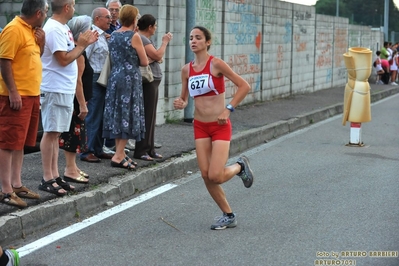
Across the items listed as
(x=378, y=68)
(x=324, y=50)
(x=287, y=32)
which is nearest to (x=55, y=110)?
(x=287, y=32)

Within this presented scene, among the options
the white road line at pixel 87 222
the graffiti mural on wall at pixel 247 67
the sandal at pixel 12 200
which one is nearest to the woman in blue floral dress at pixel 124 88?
the white road line at pixel 87 222

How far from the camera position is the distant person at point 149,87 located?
978 centimetres

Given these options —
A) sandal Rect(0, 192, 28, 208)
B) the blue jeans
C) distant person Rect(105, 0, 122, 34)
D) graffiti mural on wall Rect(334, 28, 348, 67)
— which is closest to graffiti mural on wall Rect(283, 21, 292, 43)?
graffiti mural on wall Rect(334, 28, 348, 67)

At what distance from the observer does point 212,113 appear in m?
7.05

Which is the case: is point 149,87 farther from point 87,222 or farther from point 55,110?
point 87,222

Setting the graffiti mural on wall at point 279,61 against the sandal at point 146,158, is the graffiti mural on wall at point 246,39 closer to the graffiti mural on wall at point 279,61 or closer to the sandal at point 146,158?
the graffiti mural on wall at point 279,61

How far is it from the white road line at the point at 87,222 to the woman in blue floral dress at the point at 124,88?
24.5 inches

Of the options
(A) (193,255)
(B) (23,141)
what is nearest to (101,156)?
(B) (23,141)

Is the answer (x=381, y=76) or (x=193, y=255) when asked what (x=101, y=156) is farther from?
(x=381, y=76)

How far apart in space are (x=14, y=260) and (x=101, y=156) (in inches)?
169

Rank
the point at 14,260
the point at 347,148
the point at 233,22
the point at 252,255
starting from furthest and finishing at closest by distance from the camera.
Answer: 1. the point at 233,22
2. the point at 347,148
3. the point at 252,255
4. the point at 14,260

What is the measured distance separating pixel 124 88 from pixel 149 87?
777mm

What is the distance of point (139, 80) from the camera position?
9.41 metres

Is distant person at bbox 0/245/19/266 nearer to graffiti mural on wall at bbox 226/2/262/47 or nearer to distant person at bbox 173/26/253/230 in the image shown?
distant person at bbox 173/26/253/230
